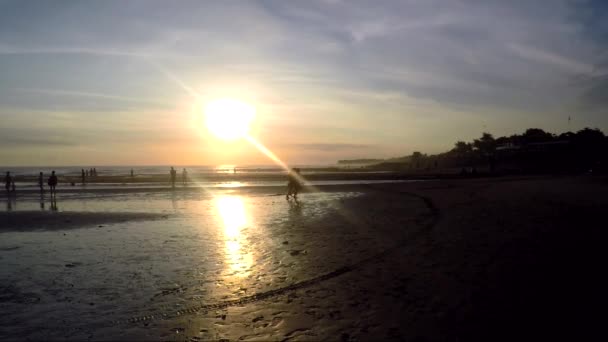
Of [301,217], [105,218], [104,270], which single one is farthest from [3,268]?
[301,217]

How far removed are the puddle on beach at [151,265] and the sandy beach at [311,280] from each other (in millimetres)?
40

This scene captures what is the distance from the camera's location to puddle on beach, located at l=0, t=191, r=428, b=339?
6484 mm

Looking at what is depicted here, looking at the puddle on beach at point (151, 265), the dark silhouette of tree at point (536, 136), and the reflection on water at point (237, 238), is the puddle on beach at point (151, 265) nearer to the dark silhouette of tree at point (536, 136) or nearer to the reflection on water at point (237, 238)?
the reflection on water at point (237, 238)

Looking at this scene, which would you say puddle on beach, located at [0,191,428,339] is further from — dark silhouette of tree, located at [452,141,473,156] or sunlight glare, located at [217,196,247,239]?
dark silhouette of tree, located at [452,141,473,156]

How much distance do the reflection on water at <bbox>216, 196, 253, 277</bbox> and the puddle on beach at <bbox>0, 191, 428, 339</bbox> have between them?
0.03 m

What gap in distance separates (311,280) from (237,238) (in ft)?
17.6

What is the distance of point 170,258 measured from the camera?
10086 mm

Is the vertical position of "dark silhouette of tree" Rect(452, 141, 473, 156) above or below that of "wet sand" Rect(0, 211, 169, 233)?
above

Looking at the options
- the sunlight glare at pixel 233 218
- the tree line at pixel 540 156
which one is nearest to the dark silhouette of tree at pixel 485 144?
the tree line at pixel 540 156

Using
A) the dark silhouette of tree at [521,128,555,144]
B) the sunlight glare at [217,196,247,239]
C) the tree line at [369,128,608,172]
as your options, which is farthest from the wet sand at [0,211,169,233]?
the dark silhouette of tree at [521,128,555,144]

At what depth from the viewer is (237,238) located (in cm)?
1277

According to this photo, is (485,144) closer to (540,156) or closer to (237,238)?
(540,156)

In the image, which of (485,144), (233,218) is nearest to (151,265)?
(233,218)

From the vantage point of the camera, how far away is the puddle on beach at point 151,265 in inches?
255
